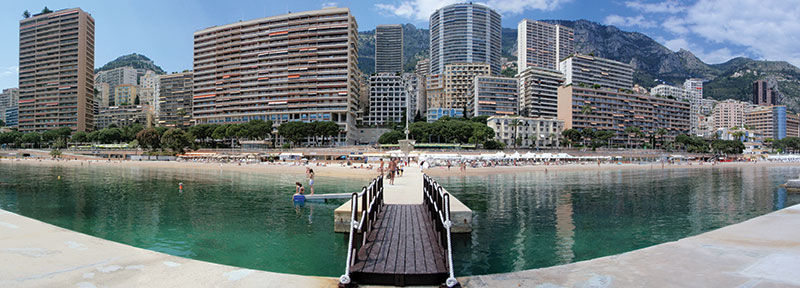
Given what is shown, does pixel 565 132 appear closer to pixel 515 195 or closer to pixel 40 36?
pixel 515 195

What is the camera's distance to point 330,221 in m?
16.5

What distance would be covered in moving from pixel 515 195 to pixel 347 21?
305ft

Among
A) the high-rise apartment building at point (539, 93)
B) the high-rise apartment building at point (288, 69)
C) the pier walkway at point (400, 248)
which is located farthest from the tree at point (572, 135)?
the pier walkway at point (400, 248)

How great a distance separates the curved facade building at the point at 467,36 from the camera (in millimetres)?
186250

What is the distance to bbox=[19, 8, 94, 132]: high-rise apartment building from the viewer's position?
14025cm

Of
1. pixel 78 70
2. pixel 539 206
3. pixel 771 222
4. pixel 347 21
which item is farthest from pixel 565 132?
pixel 78 70

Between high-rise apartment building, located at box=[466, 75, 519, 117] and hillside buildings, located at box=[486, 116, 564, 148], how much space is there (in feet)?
53.9

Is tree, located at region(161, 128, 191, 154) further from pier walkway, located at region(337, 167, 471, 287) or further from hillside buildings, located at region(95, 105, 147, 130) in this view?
hillside buildings, located at region(95, 105, 147, 130)

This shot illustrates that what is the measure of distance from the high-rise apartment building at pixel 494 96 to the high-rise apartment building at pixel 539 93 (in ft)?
15.7

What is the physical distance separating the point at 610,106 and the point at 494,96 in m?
42.0

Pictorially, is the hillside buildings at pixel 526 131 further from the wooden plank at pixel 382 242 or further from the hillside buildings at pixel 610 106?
the wooden plank at pixel 382 242

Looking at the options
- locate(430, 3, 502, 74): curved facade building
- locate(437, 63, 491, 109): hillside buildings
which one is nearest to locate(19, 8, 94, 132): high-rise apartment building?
locate(437, 63, 491, 109): hillside buildings

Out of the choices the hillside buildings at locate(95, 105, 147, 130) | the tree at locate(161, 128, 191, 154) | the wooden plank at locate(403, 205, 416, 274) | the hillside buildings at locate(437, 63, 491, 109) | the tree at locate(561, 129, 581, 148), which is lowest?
the wooden plank at locate(403, 205, 416, 274)

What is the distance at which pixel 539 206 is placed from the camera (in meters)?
21.7
